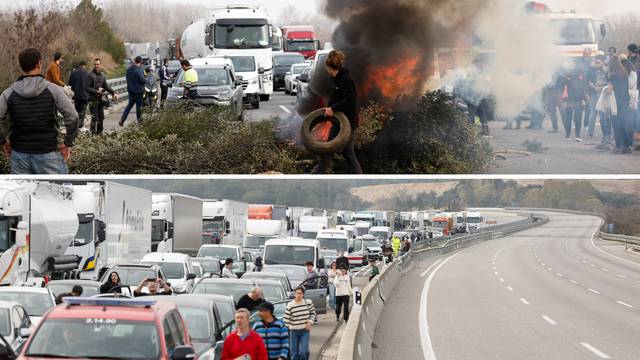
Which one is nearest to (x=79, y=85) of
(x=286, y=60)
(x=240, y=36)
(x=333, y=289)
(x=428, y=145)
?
(x=333, y=289)

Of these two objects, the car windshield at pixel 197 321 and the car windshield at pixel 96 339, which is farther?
the car windshield at pixel 197 321

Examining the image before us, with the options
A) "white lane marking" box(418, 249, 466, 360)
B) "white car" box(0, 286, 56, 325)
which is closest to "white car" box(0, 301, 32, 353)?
"white car" box(0, 286, 56, 325)

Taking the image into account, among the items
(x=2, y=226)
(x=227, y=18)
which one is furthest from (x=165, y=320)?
(x=227, y=18)

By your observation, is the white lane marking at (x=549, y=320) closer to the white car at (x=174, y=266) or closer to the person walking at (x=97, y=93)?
the white car at (x=174, y=266)

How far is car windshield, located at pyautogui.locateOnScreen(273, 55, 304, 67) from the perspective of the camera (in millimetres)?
58750

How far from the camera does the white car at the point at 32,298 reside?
60.3 ft

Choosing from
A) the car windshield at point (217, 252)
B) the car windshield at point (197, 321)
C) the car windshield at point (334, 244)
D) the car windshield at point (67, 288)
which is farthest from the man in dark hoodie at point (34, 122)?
the car windshield at point (334, 244)

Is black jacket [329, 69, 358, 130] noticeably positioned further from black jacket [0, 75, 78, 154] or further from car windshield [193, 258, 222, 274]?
car windshield [193, 258, 222, 274]

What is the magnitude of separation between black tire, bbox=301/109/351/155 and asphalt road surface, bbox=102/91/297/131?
26.4 feet

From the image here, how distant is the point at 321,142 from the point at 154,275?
4271mm

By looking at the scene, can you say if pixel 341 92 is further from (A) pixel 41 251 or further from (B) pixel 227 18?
(B) pixel 227 18

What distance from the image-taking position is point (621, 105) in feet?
89.6

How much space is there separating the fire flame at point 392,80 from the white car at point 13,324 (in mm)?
14878

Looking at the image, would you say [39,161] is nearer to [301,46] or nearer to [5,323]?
[5,323]
